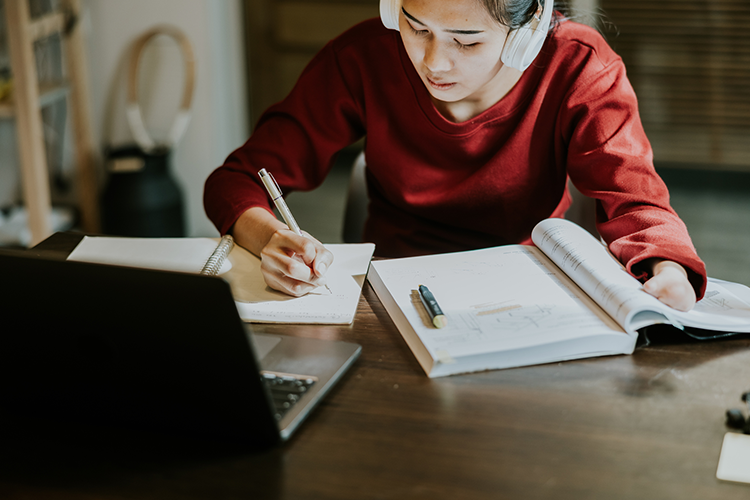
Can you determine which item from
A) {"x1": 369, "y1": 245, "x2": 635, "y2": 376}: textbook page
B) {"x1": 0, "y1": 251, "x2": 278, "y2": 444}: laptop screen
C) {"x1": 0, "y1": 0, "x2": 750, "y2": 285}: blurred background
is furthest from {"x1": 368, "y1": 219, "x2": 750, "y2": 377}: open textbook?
{"x1": 0, "y1": 0, "x2": 750, "y2": 285}: blurred background

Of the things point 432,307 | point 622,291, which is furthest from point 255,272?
point 622,291

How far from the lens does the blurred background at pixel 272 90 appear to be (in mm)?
2771

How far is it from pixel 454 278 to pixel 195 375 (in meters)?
0.45

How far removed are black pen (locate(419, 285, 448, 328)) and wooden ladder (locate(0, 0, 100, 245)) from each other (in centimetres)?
192

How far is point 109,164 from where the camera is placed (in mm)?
2734

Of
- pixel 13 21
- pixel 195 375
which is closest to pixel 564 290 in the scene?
pixel 195 375

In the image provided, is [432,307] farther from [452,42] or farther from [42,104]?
[42,104]

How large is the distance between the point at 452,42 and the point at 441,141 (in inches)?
9.8

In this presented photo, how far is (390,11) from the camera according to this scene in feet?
3.51

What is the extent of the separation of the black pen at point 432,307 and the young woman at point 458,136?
149mm

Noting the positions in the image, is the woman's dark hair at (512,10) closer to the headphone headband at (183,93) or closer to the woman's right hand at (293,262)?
the woman's right hand at (293,262)

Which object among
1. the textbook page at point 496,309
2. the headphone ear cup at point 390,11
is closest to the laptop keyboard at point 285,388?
the textbook page at point 496,309

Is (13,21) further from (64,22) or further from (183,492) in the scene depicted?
(183,492)

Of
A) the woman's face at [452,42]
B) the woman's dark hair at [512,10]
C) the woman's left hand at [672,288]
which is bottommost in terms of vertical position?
the woman's left hand at [672,288]
